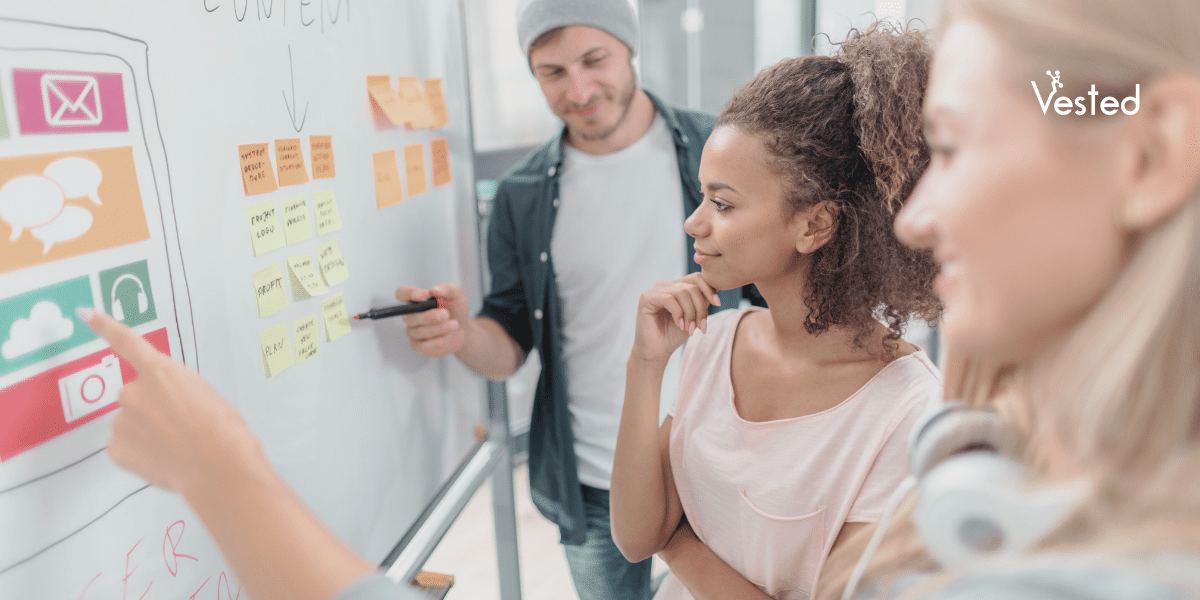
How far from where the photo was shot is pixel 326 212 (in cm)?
95

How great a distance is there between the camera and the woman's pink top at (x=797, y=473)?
0.82 metres

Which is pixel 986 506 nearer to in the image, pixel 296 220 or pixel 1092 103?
pixel 1092 103

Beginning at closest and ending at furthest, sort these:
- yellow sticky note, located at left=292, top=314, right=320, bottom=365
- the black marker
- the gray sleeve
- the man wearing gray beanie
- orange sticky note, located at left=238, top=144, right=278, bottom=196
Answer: the gray sleeve, orange sticky note, located at left=238, top=144, right=278, bottom=196, yellow sticky note, located at left=292, top=314, right=320, bottom=365, the black marker, the man wearing gray beanie

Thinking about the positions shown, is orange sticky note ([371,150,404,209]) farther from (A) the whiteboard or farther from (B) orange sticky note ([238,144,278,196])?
(B) orange sticky note ([238,144,278,196])

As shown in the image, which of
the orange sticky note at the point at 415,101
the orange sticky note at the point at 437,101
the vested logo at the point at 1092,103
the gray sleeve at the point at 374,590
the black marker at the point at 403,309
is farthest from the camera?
the orange sticky note at the point at 437,101

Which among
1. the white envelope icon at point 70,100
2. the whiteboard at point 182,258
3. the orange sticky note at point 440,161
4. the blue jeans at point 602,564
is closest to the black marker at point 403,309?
the whiteboard at point 182,258

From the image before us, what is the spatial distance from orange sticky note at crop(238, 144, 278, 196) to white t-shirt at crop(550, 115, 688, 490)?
723 mm

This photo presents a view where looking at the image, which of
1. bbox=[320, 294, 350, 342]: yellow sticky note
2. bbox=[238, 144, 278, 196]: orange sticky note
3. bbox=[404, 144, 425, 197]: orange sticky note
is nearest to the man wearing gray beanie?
bbox=[404, 144, 425, 197]: orange sticky note

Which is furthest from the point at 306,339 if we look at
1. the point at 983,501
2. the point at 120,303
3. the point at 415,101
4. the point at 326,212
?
the point at 983,501

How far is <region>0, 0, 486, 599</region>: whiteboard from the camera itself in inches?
21.7

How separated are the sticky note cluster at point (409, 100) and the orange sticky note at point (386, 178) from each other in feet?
0.20

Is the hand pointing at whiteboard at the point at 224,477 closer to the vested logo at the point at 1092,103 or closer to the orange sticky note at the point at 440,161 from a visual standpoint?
the vested logo at the point at 1092,103

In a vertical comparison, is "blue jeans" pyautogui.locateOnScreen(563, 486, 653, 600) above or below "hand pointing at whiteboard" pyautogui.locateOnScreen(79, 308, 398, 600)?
below

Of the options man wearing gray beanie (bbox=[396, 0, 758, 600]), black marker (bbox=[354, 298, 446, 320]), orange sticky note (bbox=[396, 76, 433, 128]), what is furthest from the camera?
man wearing gray beanie (bbox=[396, 0, 758, 600])
